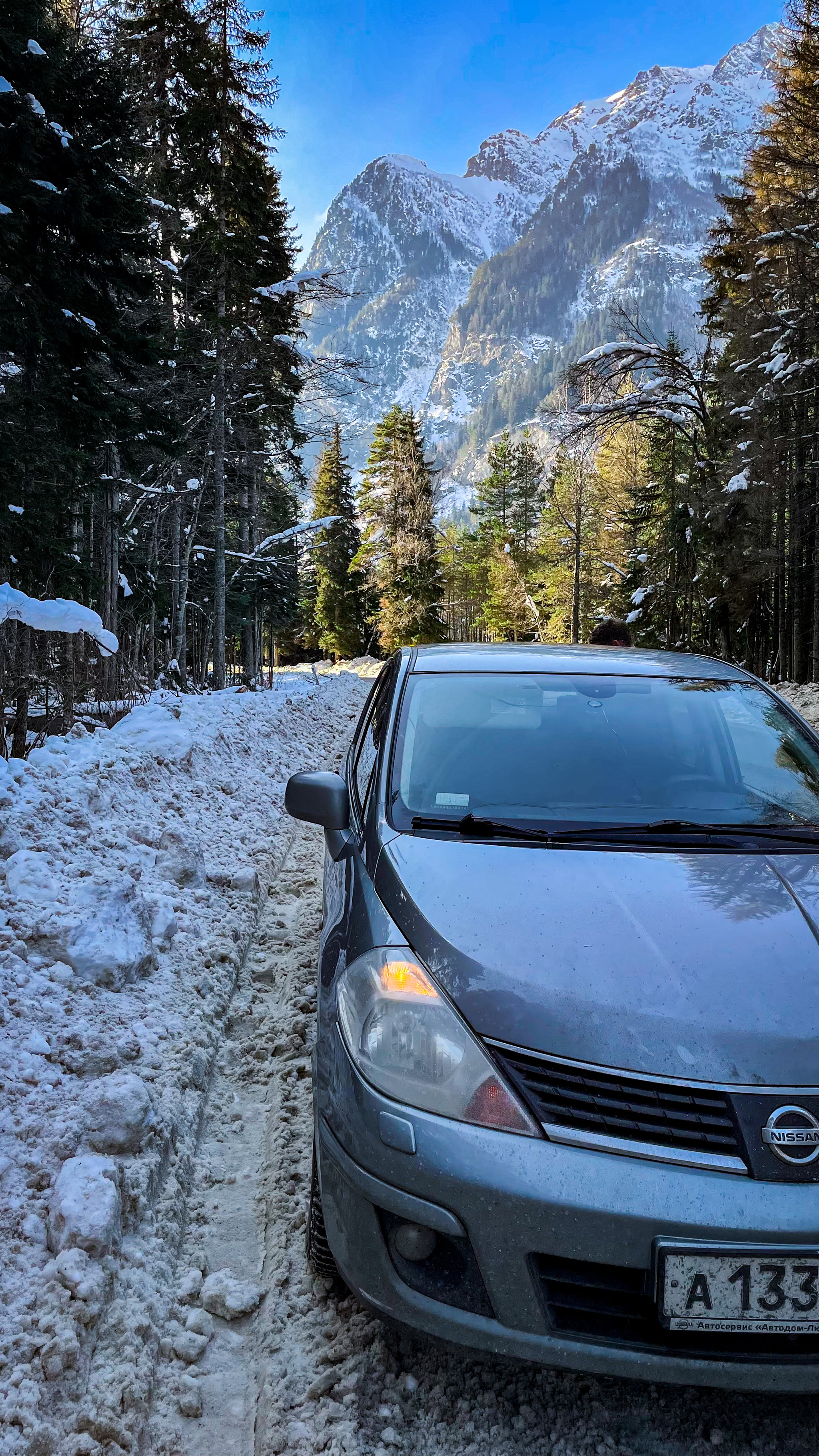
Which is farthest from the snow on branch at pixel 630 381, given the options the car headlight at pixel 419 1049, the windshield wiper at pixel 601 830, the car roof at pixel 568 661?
the car headlight at pixel 419 1049

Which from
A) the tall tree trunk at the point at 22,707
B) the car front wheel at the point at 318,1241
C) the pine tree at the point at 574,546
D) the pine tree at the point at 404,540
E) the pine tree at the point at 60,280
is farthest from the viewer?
the pine tree at the point at 404,540

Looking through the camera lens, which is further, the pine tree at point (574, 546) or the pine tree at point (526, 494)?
the pine tree at point (526, 494)

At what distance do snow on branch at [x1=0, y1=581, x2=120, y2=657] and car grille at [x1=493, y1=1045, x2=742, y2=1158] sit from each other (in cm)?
533

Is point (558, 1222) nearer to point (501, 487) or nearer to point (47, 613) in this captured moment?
point (47, 613)

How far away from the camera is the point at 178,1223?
2.45 metres

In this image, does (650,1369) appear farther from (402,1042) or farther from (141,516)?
(141,516)

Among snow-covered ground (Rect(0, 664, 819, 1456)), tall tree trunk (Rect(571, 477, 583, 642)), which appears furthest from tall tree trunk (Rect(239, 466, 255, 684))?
snow-covered ground (Rect(0, 664, 819, 1456))

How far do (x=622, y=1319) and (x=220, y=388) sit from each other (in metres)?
19.9

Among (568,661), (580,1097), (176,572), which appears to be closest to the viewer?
(580,1097)

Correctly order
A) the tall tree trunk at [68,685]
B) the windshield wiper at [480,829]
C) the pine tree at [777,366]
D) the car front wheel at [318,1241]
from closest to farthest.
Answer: the car front wheel at [318,1241] → the windshield wiper at [480,829] → the tall tree trunk at [68,685] → the pine tree at [777,366]

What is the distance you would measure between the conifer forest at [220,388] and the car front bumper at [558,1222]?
5.12 metres

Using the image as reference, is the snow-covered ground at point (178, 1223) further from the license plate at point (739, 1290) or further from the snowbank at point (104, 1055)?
the license plate at point (739, 1290)

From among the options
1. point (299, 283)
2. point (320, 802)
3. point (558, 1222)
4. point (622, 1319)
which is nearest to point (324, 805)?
point (320, 802)

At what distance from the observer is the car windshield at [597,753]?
2.54m
